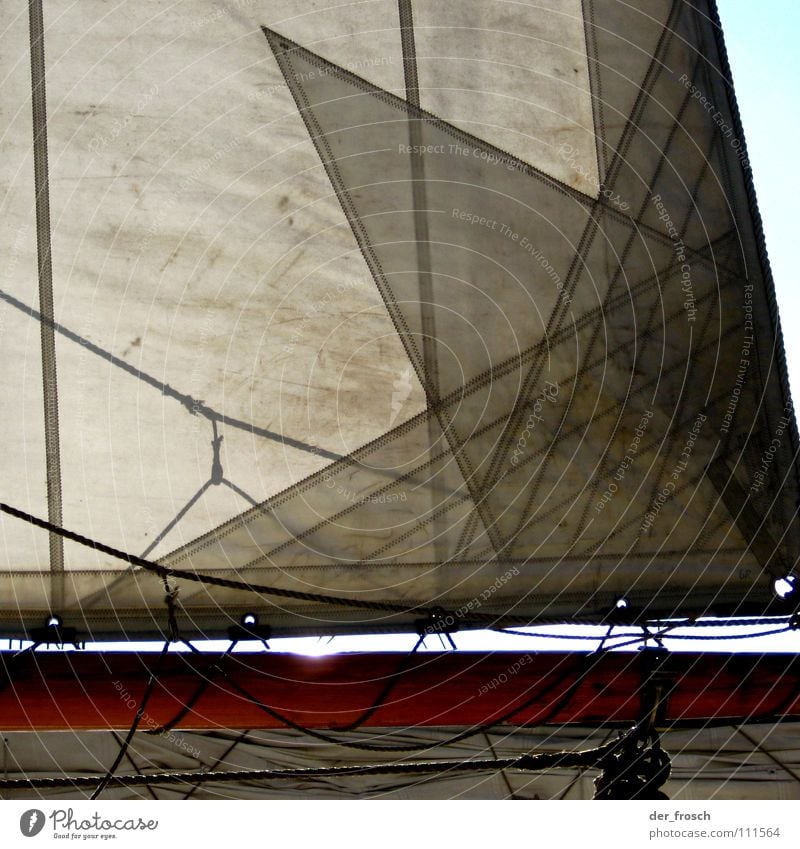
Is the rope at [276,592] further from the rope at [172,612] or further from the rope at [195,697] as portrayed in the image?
the rope at [195,697]

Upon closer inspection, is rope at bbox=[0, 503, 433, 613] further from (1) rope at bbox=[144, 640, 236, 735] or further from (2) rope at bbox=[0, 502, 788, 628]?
(1) rope at bbox=[144, 640, 236, 735]

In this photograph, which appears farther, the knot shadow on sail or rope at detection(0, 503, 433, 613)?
the knot shadow on sail

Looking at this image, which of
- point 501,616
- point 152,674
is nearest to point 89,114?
point 152,674

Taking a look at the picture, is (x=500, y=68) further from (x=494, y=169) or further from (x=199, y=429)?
(x=199, y=429)

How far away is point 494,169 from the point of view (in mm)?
3715

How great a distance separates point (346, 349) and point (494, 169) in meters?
0.78

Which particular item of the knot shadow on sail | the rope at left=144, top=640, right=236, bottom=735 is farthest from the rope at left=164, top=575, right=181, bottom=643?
the rope at left=144, top=640, right=236, bottom=735

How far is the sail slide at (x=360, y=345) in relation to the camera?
3625mm

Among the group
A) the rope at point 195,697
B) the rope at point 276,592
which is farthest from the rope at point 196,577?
the rope at point 195,697

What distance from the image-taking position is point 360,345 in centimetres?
369

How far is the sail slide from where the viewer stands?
362cm

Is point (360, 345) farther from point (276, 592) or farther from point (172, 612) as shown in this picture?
point (172, 612)

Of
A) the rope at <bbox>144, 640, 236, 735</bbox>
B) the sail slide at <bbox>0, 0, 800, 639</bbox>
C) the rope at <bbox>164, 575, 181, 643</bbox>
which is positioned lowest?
the rope at <bbox>144, 640, 236, 735</bbox>

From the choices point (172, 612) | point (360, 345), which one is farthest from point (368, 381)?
point (172, 612)
